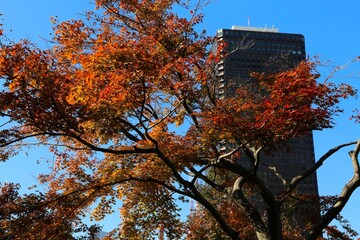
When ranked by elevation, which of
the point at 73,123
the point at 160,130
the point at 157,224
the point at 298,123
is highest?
the point at 160,130

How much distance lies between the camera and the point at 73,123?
10477 millimetres

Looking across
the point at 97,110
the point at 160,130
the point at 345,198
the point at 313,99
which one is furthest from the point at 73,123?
the point at 345,198

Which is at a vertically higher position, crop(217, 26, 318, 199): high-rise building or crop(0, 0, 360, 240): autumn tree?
crop(217, 26, 318, 199): high-rise building

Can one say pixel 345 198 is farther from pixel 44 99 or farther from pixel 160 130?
pixel 44 99

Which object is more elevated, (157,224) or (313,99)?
(313,99)

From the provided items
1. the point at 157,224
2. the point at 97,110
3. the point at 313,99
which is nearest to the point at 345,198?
the point at 313,99

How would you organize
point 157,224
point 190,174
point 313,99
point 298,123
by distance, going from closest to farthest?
point 298,123 < point 313,99 < point 157,224 < point 190,174

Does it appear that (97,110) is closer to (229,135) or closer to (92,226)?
(229,135)

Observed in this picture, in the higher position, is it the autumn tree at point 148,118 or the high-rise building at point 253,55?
the high-rise building at point 253,55

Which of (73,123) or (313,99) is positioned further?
(313,99)

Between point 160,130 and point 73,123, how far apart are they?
10.7 ft

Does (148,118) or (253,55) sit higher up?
(253,55)

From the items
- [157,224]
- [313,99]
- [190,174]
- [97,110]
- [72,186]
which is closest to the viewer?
[97,110]

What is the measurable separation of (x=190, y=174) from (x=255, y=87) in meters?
3.82
